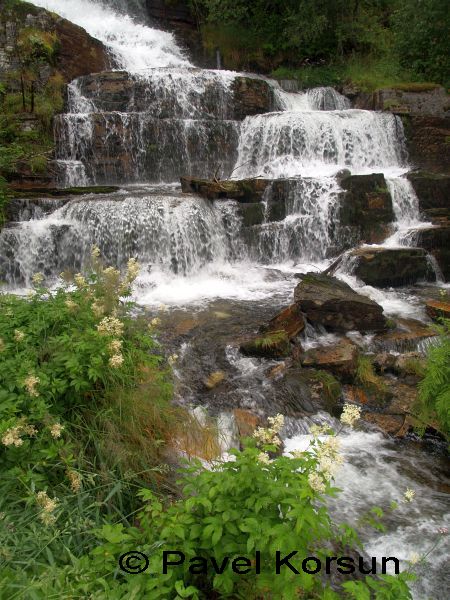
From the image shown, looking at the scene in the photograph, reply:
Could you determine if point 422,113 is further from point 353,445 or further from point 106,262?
point 353,445

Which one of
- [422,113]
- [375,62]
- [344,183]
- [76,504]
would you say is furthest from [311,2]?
[76,504]

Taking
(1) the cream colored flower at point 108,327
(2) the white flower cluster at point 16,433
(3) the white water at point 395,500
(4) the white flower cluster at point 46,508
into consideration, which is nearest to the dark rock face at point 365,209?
(3) the white water at point 395,500

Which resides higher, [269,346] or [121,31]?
[121,31]

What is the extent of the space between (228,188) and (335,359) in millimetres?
5890

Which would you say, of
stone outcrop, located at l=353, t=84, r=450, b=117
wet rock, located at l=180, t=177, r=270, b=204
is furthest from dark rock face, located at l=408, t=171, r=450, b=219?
stone outcrop, located at l=353, t=84, r=450, b=117

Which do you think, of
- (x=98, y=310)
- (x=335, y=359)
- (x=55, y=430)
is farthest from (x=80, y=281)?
(x=335, y=359)

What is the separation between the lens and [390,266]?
9672 mm

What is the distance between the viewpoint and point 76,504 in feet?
9.23

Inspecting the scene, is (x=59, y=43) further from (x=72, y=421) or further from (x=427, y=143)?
(x=72, y=421)

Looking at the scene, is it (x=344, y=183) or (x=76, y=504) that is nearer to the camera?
(x=76, y=504)

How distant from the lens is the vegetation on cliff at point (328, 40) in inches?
666

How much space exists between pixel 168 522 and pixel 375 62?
783 inches

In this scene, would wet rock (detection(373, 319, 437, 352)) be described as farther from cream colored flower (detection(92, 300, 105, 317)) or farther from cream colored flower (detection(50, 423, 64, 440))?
cream colored flower (detection(50, 423, 64, 440))

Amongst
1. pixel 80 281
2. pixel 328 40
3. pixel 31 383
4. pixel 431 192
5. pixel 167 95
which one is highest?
pixel 328 40
